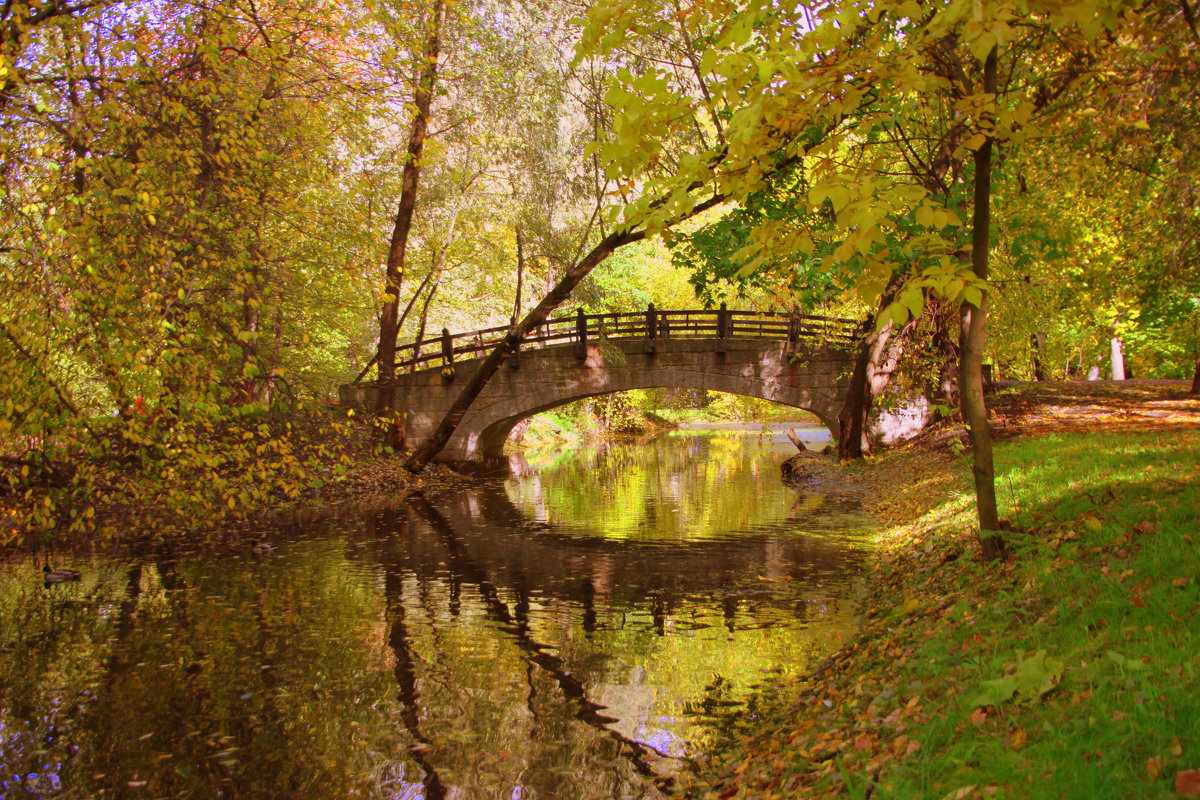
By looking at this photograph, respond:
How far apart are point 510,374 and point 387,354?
12.8ft

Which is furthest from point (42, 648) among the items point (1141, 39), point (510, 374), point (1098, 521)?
point (510, 374)

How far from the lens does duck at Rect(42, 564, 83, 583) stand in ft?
33.0

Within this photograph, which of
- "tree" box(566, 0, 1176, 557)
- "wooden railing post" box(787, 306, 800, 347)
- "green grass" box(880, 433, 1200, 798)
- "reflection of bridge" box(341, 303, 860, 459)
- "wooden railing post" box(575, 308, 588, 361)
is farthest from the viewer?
"wooden railing post" box(575, 308, 588, 361)

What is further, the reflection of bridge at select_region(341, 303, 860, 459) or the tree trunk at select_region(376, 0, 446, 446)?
the reflection of bridge at select_region(341, 303, 860, 459)

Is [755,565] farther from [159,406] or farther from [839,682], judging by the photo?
[159,406]

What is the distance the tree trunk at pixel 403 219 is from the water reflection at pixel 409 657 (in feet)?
14.9

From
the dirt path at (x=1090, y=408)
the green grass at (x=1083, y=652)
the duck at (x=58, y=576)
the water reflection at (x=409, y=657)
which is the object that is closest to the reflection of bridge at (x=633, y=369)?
the dirt path at (x=1090, y=408)

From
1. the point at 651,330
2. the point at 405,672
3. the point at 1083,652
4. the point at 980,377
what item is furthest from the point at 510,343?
the point at 1083,652

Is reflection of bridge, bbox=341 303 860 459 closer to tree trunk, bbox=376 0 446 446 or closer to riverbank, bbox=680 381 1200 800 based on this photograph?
tree trunk, bbox=376 0 446 446

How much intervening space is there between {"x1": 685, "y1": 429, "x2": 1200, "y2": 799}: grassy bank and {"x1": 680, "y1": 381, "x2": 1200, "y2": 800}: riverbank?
0.01 metres

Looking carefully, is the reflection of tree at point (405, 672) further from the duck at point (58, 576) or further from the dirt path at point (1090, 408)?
the dirt path at point (1090, 408)

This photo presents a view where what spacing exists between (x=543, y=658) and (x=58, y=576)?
22.3ft

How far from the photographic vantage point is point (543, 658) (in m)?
7.19

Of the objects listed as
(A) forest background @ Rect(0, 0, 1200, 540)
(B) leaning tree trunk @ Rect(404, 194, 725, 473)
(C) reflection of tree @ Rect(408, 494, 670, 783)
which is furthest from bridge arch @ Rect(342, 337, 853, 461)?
(C) reflection of tree @ Rect(408, 494, 670, 783)
